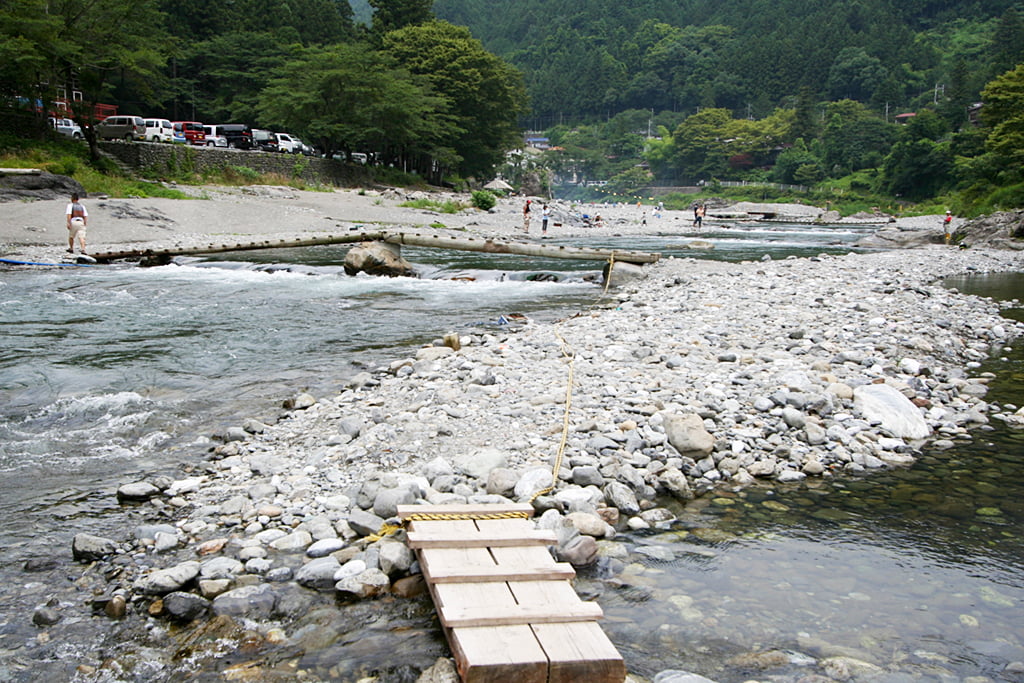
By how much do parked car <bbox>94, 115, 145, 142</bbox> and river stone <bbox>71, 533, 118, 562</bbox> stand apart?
4386 cm

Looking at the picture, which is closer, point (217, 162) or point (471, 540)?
point (471, 540)

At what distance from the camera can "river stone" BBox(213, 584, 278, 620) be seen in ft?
13.0

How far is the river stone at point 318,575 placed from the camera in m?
4.23

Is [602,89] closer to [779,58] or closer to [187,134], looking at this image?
[779,58]

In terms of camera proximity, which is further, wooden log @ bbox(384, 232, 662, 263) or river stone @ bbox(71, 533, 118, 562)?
wooden log @ bbox(384, 232, 662, 263)

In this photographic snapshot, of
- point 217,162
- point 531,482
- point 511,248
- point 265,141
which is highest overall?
point 265,141

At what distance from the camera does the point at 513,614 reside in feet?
11.6

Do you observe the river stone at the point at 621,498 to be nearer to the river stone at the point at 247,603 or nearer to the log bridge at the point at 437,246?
the river stone at the point at 247,603

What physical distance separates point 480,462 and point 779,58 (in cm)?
16207

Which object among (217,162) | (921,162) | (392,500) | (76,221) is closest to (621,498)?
(392,500)

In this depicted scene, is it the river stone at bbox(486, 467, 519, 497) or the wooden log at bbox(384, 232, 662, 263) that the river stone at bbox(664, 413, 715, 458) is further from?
the wooden log at bbox(384, 232, 662, 263)

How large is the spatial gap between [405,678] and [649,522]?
2287 millimetres

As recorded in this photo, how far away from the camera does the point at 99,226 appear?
83.5ft

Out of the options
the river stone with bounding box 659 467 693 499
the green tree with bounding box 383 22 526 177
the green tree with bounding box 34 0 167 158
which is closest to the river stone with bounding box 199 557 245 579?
the river stone with bounding box 659 467 693 499
